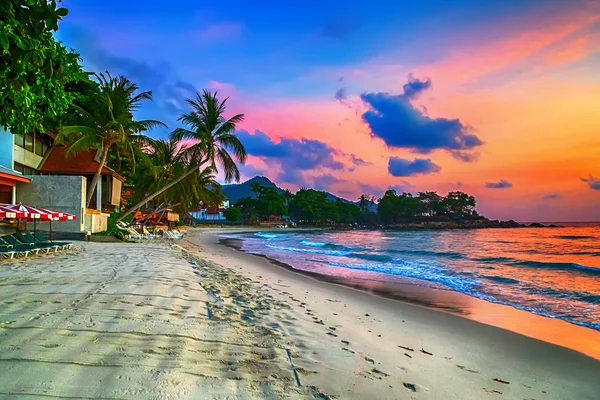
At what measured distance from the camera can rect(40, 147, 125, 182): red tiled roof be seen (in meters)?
21.2

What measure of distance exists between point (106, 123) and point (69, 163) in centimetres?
446

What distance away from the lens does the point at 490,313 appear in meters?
7.81

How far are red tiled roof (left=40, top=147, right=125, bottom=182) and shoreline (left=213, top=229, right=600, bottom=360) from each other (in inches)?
658

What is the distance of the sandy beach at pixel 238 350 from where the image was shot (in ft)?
9.53

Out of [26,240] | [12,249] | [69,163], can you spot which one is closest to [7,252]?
[12,249]

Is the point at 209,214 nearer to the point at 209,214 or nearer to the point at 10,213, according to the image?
the point at 209,214

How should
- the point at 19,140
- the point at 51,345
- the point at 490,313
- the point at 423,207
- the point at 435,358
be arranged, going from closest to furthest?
the point at 51,345 < the point at 435,358 < the point at 490,313 < the point at 19,140 < the point at 423,207

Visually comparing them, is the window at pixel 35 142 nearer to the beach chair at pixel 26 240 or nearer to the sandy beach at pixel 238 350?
the beach chair at pixel 26 240

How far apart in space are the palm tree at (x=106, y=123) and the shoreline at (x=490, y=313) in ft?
44.4

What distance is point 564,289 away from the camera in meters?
10.7

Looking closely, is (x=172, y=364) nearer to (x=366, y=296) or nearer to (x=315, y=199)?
(x=366, y=296)

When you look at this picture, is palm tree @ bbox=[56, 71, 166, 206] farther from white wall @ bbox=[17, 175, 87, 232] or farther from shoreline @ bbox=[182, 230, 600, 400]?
shoreline @ bbox=[182, 230, 600, 400]

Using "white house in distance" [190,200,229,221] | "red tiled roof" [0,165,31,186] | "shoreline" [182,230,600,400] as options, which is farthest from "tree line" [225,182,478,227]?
"shoreline" [182,230,600,400]

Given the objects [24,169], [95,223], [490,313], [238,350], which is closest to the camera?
[238,350]
